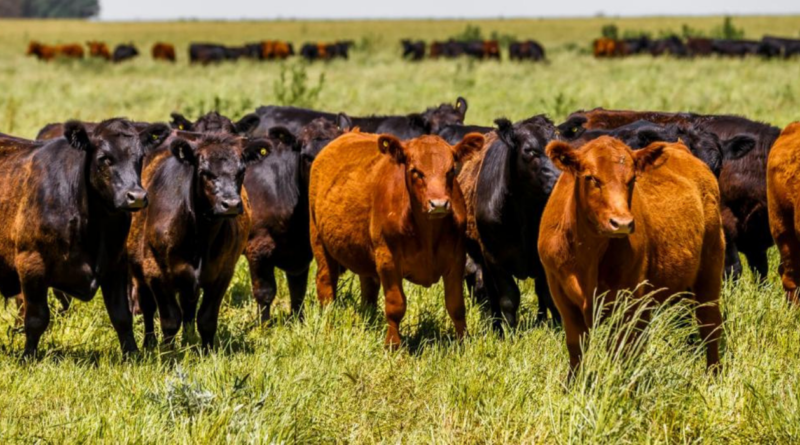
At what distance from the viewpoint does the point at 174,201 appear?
7.50m

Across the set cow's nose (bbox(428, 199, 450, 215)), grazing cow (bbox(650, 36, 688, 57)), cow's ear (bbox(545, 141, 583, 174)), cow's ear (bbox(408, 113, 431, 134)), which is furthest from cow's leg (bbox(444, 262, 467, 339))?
grazing cow (bbox(650, 36, 688, 57))

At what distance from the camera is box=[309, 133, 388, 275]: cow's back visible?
26.0ft

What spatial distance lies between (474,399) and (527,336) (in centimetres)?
136

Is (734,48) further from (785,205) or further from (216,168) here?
(216,168)

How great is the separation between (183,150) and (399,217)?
1506mm

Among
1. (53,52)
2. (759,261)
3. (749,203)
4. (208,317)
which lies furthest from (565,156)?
(53,52)

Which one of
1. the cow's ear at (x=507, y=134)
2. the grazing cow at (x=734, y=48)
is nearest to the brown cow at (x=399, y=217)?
the cow's ear at (x=507, y=134)

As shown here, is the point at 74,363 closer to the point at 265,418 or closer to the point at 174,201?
the point at 174,201

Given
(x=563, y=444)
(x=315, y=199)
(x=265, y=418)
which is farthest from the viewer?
(x=315, y=199)

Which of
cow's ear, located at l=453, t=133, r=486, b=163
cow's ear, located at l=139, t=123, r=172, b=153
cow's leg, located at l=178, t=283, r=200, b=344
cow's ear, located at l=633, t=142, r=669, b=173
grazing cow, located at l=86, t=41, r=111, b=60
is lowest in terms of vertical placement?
grazing cow, located at l=86, t=41, r=111, b=60

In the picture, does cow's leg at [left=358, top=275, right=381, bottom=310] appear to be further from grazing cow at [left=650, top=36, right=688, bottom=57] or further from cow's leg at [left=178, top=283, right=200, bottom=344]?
grazing cow at [left=650, top=36, right=688, bottom=57]

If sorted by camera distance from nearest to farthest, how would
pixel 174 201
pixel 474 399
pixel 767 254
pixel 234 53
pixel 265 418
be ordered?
1. pixel 265 418
2. pixel 474 399
3. pixel 174 201
4. pixel 767 254
5. pixel 234 53

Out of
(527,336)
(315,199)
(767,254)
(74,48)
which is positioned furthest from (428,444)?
(74,48)

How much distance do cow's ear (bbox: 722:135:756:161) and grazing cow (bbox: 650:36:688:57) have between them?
36.5m
